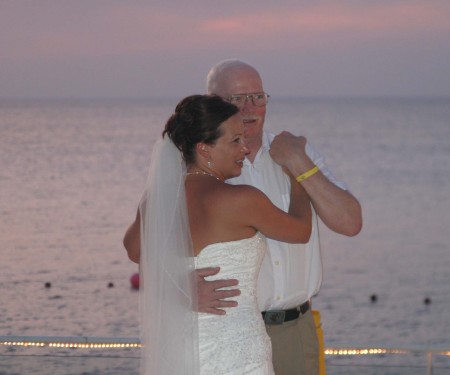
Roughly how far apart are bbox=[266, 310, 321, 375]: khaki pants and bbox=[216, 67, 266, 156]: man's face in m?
0.71

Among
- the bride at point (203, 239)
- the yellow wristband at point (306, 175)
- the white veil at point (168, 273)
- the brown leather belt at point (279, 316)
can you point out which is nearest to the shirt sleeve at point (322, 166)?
the yellow wristband at point (306, 175)

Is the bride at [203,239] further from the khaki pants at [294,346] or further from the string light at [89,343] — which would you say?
the string light at [89,343]

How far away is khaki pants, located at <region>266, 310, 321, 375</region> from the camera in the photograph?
12.1 feet

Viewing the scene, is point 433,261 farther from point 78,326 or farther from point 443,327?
point 78,326

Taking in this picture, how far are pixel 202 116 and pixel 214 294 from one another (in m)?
0.56

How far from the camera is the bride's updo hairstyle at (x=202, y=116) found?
3244mm

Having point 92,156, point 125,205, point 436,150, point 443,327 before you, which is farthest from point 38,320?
point 436,150

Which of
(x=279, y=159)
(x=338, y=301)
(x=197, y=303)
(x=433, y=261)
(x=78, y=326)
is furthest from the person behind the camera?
(x=433, y=261)

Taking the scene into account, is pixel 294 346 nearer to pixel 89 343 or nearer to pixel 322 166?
pixel 322 166

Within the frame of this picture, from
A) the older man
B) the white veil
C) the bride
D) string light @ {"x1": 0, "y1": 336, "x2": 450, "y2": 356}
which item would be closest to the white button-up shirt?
the older man

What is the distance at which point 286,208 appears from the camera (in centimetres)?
379

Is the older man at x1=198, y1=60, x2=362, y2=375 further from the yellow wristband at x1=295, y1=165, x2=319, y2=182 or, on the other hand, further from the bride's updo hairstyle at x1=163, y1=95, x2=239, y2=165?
the bride's updo hairstyle at x1=163, y1=95, x2=239, y2=165

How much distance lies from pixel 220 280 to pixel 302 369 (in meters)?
0.66

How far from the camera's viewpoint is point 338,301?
2017 centimetres
